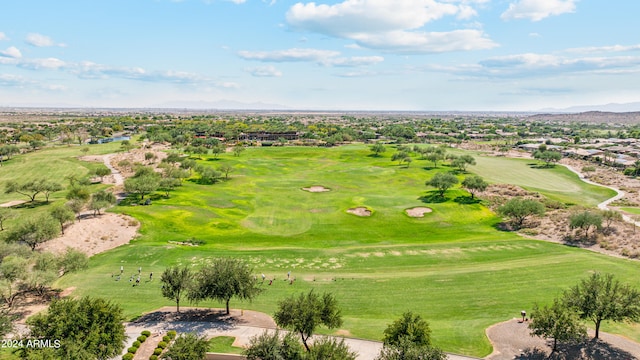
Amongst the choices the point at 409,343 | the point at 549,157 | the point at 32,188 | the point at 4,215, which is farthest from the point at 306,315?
the point at 549,157

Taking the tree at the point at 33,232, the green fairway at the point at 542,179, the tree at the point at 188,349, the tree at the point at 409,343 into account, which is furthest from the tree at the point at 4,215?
the green fairway at the point at 542,179

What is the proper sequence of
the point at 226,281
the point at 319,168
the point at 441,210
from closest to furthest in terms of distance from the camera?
the point at 226,281
the point at 441,210
the point at 319,168

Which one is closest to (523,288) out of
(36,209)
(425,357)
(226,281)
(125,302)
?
(425,357)

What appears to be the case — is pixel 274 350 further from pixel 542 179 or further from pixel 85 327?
pixel 542 179

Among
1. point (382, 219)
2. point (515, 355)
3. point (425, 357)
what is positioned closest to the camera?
point (425, 357)

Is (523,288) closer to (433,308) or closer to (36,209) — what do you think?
(433,308)

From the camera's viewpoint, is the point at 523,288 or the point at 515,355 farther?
the point at 523,288

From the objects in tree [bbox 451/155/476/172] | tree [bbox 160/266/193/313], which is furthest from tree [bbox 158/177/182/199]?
tree [bbox 451/155/476/172]
